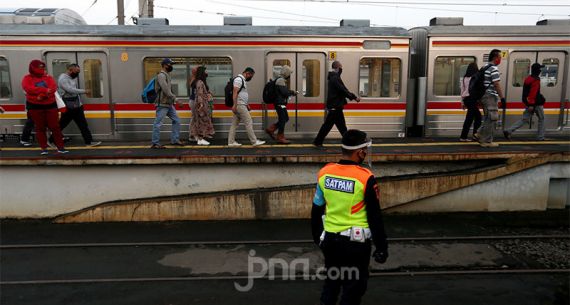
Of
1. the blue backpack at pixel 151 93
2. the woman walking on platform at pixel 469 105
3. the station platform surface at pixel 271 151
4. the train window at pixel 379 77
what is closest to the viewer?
the station platform surface at pixel 271 151

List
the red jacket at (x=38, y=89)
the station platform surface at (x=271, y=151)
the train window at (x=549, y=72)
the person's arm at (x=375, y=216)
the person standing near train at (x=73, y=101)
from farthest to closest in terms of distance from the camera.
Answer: the train window at (x=549, y=72), the person standing near train at (x=73, y=101), the red jacket at (x=38, y=89), the station platform surface at (x=271, y=151), the person's arm at (x=375, y=216)

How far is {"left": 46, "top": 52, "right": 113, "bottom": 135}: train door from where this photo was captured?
34.1 ft

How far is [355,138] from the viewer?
3.84 meters

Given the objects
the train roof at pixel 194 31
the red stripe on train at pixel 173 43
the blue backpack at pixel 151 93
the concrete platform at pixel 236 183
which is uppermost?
the train roof at pixel 194 31

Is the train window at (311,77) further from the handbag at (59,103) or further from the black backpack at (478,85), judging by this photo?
the handbag at (59,103)

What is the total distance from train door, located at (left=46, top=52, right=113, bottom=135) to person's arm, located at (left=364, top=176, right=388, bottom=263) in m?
8.53

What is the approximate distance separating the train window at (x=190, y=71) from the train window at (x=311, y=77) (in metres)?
1.81

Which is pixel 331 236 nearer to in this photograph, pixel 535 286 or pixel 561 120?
pixel 535 286

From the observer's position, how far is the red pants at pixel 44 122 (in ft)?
28.1

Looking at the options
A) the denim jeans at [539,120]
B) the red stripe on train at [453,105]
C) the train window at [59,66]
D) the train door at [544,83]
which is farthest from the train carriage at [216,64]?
the train door at [544,83]

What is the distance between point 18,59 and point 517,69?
12.0m

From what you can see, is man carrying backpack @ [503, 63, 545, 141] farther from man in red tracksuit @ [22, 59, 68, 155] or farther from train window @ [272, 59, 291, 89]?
man in red tracksuit @ [22, 59, 68, 155]

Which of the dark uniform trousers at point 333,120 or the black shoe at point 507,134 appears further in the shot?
the black shoe at point 507,134

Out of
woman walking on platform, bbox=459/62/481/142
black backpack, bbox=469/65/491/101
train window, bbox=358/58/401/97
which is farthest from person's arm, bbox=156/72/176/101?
woman walking on platform, bbox=459/62/481/142
